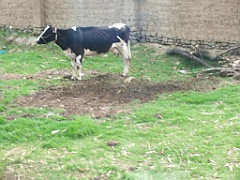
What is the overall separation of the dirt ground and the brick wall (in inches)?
90.9

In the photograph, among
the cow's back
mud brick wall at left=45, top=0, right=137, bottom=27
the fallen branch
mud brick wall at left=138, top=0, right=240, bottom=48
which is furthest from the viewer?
mud brick wall at left=45, top=0, right=137, bottom=27

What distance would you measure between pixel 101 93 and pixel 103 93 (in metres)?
0.04

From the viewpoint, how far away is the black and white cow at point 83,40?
31.4 ft

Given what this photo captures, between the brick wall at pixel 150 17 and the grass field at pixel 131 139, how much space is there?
2.94 metres

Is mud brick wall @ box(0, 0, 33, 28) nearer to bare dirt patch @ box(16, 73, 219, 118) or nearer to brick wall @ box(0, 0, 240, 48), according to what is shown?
brick wall @ box(0, 0, 240, 48)

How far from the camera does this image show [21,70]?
10836mm

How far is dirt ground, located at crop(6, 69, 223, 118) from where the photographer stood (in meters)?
7.46

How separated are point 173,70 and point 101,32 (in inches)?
84.9

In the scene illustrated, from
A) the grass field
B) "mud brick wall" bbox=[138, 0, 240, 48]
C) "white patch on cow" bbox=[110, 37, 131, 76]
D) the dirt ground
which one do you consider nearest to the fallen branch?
"mud brick wall" bbox=[138, 0, 240, 48]

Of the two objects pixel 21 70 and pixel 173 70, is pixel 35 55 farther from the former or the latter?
pixel 173 70

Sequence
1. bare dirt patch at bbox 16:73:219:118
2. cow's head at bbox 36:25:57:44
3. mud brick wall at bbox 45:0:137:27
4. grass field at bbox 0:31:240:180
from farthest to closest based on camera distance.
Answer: mud brick wall at bbox 45:0:137:27 < cow's head at bbox 36:25:57:44 < bare dirt patch at bbox 16:73:219:118 < grass field at bbox 0:31:240:180

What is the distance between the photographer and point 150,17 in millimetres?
13102

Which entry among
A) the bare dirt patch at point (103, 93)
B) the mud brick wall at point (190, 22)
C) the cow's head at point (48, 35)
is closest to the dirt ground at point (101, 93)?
the bare dirt patch at point (103, 93)

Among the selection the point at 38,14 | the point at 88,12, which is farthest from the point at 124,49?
the point at 38,14
